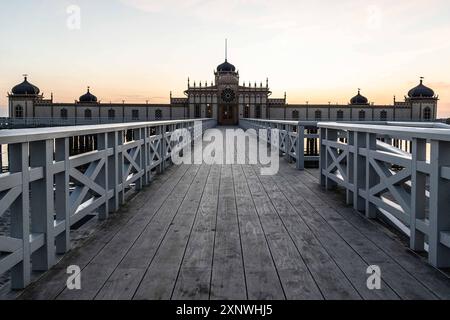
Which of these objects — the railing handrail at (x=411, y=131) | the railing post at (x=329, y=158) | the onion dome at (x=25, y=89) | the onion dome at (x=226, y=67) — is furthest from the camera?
the onion dome at (x=226, y=67)

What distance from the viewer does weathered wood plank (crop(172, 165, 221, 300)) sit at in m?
3.13

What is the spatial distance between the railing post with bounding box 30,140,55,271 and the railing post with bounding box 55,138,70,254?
1.20ft

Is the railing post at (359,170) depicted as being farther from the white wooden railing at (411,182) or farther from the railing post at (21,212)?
the railing post at (21,212)

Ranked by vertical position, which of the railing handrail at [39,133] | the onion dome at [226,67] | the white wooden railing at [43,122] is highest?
the onion dome at [226,67]

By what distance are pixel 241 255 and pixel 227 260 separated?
0.19m

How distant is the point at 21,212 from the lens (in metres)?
3.16

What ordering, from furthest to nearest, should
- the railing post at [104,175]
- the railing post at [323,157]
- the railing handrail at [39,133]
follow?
the railing post at [323,157] → the railing post at [104,175] → the railing handrail at [39,133]

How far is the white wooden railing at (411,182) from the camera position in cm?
358

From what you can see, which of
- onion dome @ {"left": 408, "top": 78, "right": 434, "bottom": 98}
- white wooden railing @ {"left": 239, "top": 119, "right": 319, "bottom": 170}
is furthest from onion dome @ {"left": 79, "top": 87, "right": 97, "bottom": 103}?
white wooden railing @ {"left": 239, "top": 119, "right": 319, "bottom": 170}

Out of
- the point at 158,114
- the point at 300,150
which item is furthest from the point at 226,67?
the point at 300,150

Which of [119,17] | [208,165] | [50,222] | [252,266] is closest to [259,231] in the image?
[252,266]

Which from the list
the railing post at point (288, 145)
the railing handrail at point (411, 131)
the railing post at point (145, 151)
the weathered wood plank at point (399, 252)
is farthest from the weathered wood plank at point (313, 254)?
the railing post at point (288, 145)

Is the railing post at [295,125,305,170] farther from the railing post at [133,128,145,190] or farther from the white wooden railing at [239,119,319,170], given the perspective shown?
the railing post at [133,128,145,190]
